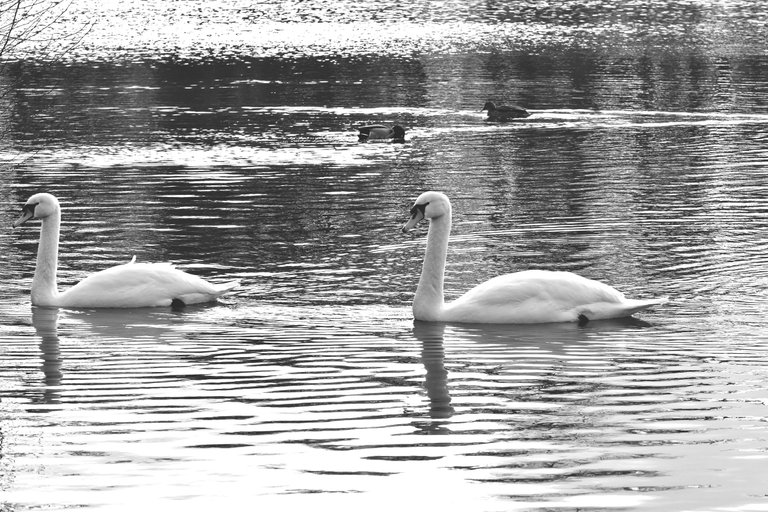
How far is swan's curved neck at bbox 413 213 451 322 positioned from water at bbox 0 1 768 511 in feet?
0.76

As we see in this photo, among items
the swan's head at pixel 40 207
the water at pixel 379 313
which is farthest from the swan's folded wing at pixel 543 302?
the swan's head at pixel 40 207

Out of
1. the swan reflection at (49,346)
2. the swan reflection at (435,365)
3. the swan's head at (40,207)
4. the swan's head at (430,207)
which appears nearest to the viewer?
the swan reflection at (435,365)

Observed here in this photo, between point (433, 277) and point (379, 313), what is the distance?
0.61 metres

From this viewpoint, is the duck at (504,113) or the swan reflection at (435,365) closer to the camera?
the swan reflection at (435,365)

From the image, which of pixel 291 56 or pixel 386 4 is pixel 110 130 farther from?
pixel 386 4

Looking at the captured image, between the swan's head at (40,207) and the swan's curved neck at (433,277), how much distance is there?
404 centimetres

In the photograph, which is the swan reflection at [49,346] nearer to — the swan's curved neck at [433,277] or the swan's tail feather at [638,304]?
the swan's curved neck at [433,277]

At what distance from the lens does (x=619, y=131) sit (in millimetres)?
32094

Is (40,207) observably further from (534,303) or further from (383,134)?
(383,134)

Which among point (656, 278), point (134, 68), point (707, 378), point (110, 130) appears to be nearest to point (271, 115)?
point (110, 130)

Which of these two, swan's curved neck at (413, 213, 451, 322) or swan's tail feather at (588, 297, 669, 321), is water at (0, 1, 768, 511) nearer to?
swan's tail feather at (588, 297, 669, 321)

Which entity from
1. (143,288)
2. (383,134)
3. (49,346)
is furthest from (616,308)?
(383,134)

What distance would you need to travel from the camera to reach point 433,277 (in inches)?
524

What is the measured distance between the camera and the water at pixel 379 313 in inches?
312
